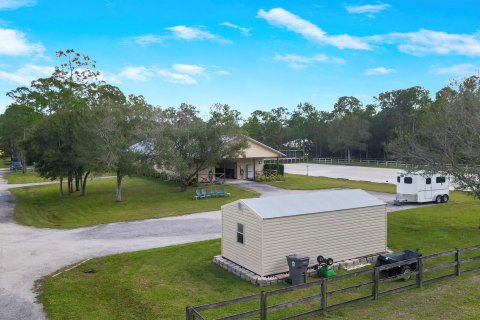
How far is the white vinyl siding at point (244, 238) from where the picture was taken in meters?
13.6

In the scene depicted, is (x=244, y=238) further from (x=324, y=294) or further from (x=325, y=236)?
(x=324, y=294)

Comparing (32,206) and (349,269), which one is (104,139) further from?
(349,269)

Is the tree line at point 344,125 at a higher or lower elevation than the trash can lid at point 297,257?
higher

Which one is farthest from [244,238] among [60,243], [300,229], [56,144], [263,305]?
[56,144]

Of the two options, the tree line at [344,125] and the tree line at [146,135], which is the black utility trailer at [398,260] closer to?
the tree line at [146,135]

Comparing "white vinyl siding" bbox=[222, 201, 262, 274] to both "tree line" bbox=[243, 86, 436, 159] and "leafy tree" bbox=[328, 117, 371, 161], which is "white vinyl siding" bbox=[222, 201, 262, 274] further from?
"leafy tree" bbox=[328, 117, 371, 161]

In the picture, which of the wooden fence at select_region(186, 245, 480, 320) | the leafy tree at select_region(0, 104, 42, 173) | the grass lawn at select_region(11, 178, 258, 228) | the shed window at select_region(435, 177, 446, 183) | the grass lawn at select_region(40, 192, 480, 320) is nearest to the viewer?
the wooden fence at select_region(186, 245, 480, 320)

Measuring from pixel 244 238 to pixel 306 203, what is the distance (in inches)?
100

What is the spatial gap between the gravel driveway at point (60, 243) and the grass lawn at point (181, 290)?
2.80ft

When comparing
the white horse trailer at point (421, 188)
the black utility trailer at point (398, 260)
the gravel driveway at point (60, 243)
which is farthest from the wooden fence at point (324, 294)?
the white horse trailer at point (421, 188)

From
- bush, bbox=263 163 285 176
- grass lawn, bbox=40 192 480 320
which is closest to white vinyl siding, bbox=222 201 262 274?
grass lawn, bbox=40 192 480 320

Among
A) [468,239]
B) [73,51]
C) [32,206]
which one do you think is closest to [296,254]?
[468,239]

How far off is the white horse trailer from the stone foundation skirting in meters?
13.2

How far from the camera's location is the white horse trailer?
28.0m
